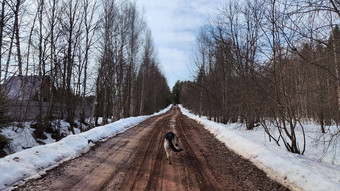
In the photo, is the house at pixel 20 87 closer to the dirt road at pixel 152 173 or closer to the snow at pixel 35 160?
the snow at pixel 35 160

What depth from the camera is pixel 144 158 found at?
623 cm

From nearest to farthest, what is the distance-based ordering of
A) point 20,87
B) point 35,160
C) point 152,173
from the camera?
point 152,173 → point 35,160 → point 20,87

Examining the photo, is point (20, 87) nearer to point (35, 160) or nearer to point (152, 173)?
point (35, 160)

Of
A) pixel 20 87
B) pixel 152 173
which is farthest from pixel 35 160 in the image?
pixel 20 87

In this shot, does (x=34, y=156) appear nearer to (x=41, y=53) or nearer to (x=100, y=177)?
(x=100, y=177)

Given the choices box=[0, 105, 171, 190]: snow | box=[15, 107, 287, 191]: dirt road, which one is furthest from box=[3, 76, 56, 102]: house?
box=[15, 107, 287, 191]: dirt road

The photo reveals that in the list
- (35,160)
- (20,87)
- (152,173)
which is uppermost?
(20,87)

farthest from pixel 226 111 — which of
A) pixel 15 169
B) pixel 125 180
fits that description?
pixel 15 169

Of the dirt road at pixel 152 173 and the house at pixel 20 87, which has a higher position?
the house at pixel 20 87

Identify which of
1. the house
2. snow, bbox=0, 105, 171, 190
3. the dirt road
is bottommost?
the dirt road

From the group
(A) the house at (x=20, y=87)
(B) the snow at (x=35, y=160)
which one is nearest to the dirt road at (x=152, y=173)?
(B) the snow at (x=35, y=160)

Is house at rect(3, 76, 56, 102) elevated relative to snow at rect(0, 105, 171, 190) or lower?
elevated

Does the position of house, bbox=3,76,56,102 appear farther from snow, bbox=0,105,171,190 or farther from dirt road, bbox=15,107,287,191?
dirt road, bbox=15,107,287,191

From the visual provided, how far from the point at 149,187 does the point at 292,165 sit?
3542mm
